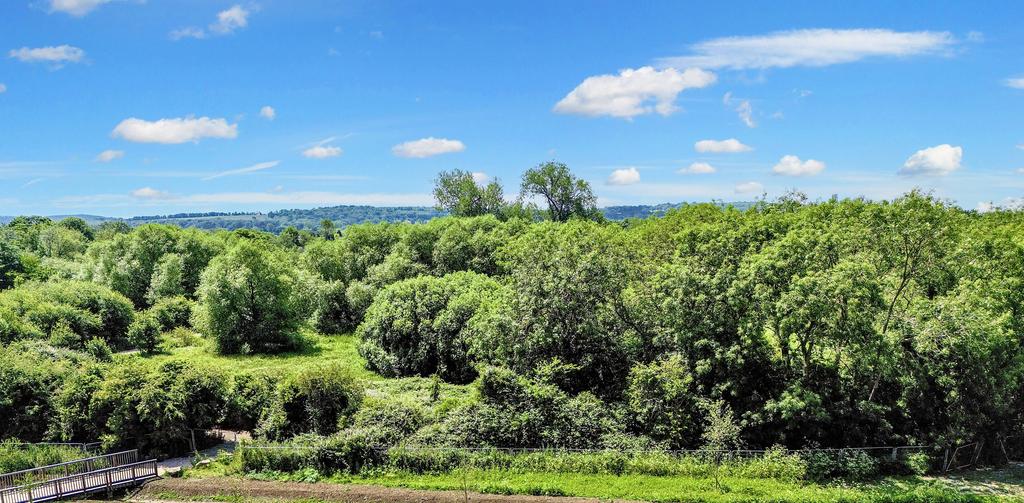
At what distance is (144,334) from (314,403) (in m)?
26.8

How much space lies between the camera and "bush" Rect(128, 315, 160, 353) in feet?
145

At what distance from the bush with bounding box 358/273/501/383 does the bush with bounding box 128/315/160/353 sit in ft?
56.3

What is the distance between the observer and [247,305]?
153 ft

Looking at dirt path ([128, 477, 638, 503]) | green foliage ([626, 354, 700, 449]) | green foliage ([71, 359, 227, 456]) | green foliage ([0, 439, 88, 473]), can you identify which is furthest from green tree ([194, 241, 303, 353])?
green foliage ([626, 354, 700, 449])

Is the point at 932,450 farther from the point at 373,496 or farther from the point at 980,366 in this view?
the point at 373,496

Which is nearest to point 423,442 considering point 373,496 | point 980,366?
point 373,496

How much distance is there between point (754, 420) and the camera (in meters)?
22.9

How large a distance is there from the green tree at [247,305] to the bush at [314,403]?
22311 mm

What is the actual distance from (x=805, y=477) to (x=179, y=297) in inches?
2108

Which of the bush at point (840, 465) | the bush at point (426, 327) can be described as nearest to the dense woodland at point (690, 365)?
the bush at point (840, 465)

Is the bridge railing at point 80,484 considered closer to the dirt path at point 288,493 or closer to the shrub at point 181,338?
the dirt path at point 288,493

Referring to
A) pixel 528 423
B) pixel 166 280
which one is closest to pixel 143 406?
pixel 528 423

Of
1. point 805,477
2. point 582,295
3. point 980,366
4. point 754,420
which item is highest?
point 582,295

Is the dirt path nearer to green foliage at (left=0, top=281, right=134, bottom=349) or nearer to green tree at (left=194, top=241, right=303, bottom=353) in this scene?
green foliage at (left=0, top=281, right=134, bottom=349)
